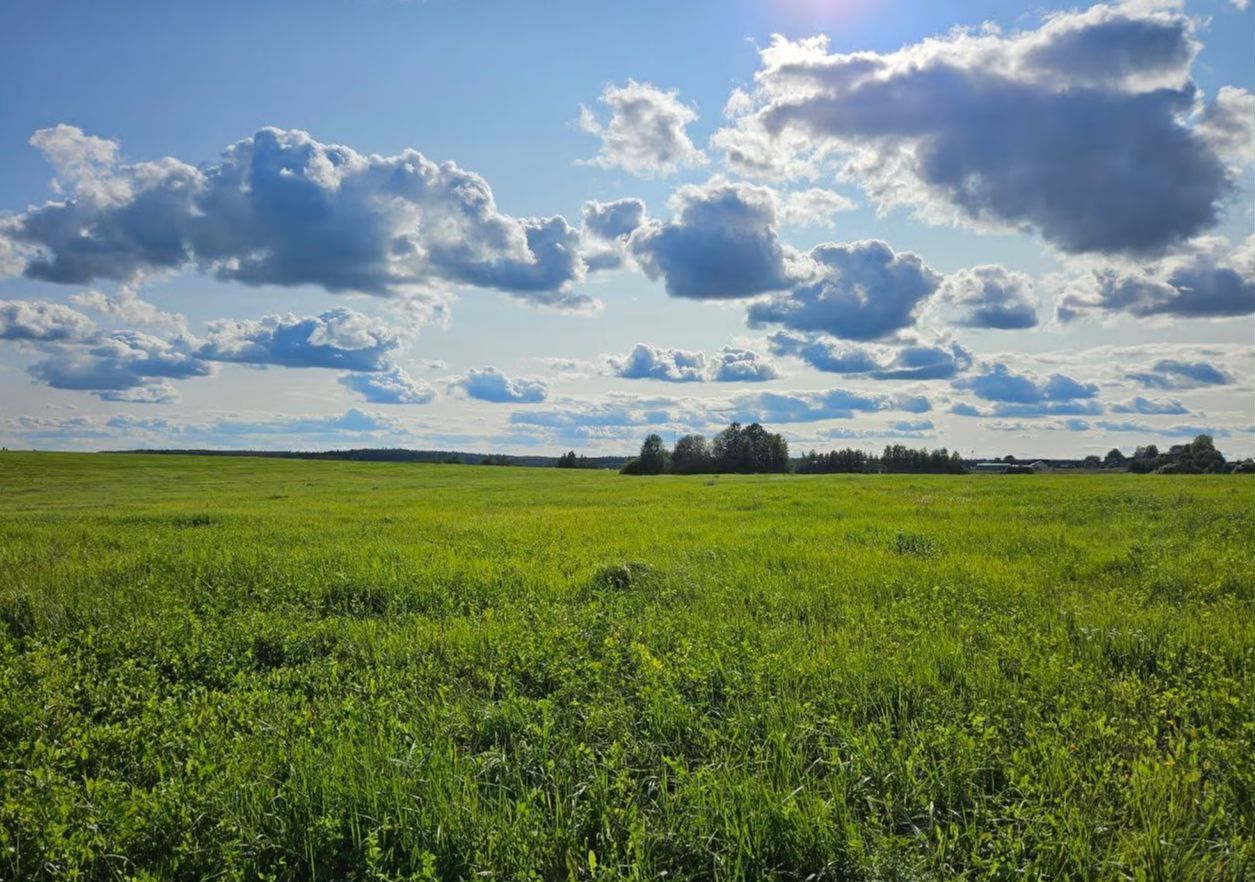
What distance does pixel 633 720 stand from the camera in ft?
16.9

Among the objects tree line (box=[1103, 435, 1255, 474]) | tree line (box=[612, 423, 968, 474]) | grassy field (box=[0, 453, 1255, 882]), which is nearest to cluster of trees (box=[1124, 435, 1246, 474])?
tree line (box=[1103, 435, 1255, 474])

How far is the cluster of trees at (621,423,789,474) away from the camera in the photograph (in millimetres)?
119562

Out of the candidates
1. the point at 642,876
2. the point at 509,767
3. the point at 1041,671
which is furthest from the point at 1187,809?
the point at 509,767

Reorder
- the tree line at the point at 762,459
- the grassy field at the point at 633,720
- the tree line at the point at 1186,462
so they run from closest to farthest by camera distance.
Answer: the grassy field at the point at 633,720, the tree line at the point at 1186,462, the tree line at the point at 762,459

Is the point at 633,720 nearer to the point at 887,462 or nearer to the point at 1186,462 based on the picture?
the point at 1186,462

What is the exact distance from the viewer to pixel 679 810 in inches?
159

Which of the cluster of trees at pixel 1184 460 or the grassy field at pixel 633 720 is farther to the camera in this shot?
the cluster of trees at pixel 1184 460

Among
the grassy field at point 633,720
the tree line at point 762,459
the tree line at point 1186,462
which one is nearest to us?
the grassy field at point 633,720

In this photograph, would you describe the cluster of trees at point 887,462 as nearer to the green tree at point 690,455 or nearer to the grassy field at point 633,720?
the green tree at point 690,455

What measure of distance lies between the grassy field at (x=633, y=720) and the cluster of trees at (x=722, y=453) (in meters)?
106

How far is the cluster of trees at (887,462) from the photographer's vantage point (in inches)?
4486

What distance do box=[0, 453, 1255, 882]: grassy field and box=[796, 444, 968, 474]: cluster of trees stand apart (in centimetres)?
10656

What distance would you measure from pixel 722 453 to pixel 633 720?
123849 millimetres

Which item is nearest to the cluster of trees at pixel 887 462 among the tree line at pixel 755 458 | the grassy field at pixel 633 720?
the tree line at pixel 755 458
